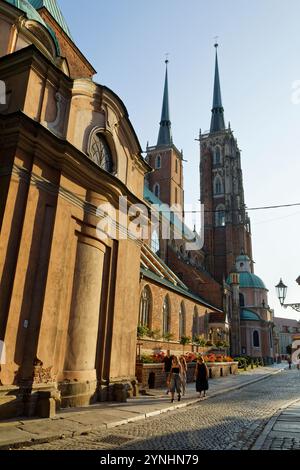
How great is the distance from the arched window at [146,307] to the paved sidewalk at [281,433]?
13.2 meters

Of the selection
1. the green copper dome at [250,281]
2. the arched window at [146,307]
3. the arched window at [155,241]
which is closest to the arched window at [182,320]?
the arched window at [146,307]

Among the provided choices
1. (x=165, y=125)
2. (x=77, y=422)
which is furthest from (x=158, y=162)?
(x=77, y=422)

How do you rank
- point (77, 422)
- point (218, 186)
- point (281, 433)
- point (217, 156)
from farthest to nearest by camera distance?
point (217, 156) < point (218, 186) < point (77, 422) < point (281, 433)

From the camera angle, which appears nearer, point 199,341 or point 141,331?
point 141,331

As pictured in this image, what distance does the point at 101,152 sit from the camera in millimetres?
13625

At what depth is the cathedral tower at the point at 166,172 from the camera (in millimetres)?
55375

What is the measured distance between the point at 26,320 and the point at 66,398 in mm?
2605

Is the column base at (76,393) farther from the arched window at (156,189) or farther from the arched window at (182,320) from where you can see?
the arched window at (156,189)

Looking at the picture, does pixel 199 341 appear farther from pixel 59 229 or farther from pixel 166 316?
pixel 59 229

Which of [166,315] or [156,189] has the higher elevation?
[156,189]

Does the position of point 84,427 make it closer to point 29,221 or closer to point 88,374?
point 88,374

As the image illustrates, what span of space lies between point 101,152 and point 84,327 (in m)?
6.53

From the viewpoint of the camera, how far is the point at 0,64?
11.1 m

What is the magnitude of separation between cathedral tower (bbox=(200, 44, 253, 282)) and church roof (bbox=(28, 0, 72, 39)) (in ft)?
129
